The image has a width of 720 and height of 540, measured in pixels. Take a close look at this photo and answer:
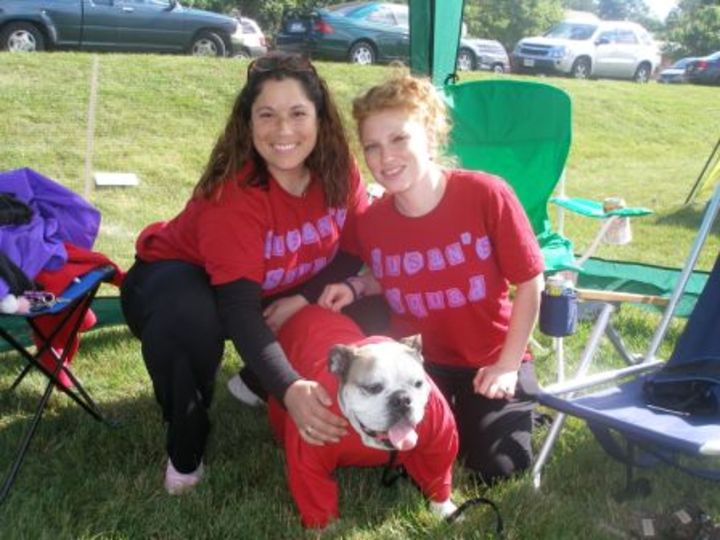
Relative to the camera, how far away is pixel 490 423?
2.71 metres

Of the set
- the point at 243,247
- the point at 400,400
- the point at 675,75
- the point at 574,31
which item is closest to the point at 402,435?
the point at 400,400

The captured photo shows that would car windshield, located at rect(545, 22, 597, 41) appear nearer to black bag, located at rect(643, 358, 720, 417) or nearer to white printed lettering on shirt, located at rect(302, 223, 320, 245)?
black bag, located at rect(643, 358, 720, 417)

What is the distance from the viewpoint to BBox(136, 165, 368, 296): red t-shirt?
240 centimetres

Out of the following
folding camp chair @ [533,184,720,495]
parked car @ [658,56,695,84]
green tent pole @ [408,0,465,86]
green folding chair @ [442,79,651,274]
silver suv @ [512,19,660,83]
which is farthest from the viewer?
parked car @ [658,56,695,84]

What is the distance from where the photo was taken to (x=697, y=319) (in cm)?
281

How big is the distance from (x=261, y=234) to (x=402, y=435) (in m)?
0.77

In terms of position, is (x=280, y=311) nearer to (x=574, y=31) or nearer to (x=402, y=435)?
(x=402, y=435)

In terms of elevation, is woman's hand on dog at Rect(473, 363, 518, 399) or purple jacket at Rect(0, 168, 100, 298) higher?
purple jacket at Rect(0, 168, 100, 298)

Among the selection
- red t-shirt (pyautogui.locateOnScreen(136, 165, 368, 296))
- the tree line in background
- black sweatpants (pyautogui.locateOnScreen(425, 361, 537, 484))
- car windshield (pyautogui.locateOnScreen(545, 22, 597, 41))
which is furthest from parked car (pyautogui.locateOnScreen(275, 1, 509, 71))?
the tree line in background

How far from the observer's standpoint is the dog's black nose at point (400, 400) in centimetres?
204

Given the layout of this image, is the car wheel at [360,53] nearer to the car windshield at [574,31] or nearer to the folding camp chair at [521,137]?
the car windshield at [574,31]

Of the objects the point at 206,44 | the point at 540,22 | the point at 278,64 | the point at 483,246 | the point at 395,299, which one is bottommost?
the point at 540,22

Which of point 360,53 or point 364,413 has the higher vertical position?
point 364,413

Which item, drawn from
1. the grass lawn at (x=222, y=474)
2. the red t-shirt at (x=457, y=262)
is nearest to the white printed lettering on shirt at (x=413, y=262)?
the red t-shirt at (x=457, y=262)
